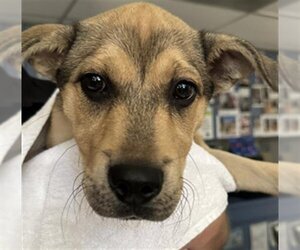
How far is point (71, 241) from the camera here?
0.82 m

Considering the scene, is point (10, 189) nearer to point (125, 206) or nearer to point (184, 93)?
point (125, 206)

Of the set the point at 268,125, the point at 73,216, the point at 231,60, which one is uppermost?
the point at 231,60

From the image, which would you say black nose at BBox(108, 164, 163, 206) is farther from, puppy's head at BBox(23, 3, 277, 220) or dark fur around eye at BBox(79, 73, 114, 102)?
dark fur around eye at BBox(79, 73, 114, 102)

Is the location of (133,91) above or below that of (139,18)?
below

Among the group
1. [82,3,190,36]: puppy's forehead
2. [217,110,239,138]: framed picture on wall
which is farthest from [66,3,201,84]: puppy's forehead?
[217,110,239,138]: framed picture on wall

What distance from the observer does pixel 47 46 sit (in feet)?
2.53

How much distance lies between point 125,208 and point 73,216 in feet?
0.45

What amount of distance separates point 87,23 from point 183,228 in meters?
0.42

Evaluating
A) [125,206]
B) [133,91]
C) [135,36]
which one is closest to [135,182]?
[125,206]

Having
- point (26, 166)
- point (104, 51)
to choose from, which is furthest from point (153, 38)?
point (26, 166)

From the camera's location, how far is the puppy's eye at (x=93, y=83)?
762 mm

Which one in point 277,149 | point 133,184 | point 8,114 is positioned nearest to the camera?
point 133,184

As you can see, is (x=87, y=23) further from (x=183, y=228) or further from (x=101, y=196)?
(x=183, y=228)

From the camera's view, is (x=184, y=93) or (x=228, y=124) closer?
(x=184, y=93)
